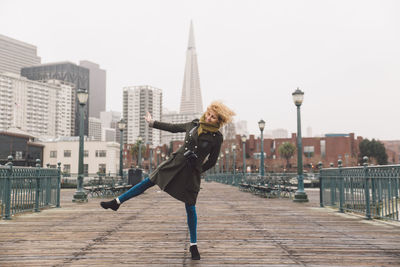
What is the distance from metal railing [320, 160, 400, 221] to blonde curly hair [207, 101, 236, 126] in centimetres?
410

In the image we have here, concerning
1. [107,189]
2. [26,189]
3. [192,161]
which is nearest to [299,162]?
[107,189]

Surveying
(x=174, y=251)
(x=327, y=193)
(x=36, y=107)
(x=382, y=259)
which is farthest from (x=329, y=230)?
(x=36, y=107)

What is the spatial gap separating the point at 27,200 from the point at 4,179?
1438 mm

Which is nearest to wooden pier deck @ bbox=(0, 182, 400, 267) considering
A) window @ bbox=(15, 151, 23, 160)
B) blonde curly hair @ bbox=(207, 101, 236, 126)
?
blonde curly hair @ bbox=(207, 101, 236, 126)

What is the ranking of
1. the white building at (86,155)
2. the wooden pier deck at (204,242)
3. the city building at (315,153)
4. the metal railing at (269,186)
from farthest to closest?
the city building at (315,153) → the white building at (86,155) → the metal railing at (269,186) → the wooden pier deck at (204,242)

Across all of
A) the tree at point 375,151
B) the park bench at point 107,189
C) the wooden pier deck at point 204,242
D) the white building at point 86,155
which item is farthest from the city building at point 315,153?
the wooden pier deck at point 204,242

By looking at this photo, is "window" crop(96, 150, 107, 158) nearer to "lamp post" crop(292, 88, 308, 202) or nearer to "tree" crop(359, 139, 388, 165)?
"tree" crop(359, 139, 388, 165)

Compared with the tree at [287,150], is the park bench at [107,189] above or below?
below

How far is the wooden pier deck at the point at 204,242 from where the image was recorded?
172 inches

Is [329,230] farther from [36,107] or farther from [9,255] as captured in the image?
[36,107]

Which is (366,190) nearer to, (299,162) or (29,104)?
(299,162)

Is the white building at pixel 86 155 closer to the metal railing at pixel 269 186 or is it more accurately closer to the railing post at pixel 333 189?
the metal railing at pixel 269 186

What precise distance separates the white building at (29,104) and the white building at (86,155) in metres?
86.6

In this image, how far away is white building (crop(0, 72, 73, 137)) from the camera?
170375 millimetres
